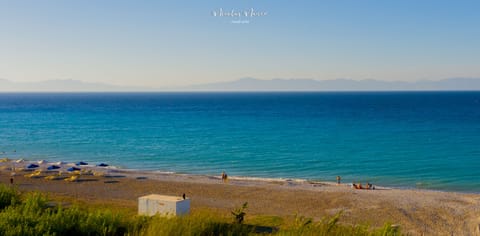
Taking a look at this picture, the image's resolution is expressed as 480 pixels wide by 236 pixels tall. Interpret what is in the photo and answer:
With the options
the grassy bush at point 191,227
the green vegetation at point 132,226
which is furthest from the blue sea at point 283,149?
the green vegetation at point 132,226

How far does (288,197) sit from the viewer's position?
31.3 m

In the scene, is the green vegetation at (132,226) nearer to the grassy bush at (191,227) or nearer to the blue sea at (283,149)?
the grassy bush at (191,227)

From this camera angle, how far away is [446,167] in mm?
43625

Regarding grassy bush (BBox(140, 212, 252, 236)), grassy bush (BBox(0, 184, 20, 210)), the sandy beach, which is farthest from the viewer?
the sandy beach

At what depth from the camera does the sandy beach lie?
26109 mm

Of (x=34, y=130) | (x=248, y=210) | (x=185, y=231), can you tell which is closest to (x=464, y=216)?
(x=248, y=210)

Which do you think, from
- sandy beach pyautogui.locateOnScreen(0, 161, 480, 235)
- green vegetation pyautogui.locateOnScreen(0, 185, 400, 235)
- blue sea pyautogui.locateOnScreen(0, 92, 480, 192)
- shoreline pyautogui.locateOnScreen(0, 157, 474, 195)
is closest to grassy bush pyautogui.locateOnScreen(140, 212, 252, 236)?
green vegetation pyautogui.locateOnScreen(0, 185, 400, 235)

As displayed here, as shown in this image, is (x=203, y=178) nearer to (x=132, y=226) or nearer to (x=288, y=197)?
(x=288, y=197)

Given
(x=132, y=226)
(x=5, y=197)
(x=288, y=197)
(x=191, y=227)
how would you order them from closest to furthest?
1. (x=191, y=227)
2. (x=132, y=226)
3. (x=5, y=197)
4. (x=288, y=197)

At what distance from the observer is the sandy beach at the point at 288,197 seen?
85.7ft

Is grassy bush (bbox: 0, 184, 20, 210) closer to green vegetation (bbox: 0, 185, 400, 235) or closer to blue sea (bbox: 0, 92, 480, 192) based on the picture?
green vegetation (bbox: 0, 185, 400, 235)

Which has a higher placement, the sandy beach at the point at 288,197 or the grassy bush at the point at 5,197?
the grassy bush at the point at 5,197

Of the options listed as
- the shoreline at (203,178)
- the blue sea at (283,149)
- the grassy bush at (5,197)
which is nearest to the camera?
the grassy bush at (5,197)

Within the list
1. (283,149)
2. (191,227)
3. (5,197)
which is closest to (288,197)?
(5,197)
